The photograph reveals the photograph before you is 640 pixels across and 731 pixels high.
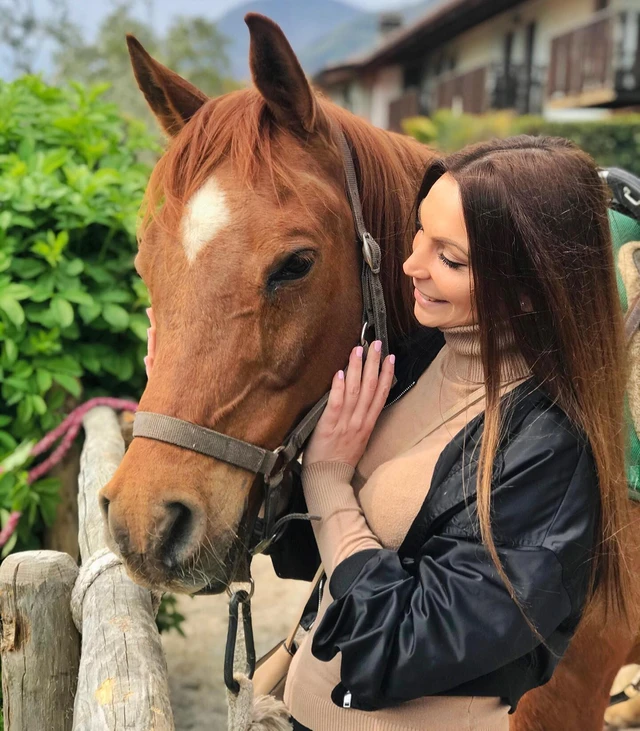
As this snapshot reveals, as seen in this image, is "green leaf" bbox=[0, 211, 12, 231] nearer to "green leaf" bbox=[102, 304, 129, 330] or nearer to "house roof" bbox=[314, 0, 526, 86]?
"green leaf" bbox=[102, 304, 129, 330]

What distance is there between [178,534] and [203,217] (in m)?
0.61

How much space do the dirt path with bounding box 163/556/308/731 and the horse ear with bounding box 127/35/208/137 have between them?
2780 mm

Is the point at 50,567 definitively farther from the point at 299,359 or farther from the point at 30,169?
the point at 30,169

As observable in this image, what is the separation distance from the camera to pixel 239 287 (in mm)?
1414

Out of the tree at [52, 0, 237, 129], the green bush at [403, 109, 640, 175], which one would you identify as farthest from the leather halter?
the tree at [52, 0, 237, 129]

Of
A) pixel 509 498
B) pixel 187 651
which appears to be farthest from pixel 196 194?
pixel 187 651

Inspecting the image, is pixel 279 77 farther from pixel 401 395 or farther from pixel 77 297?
pixel 77 297

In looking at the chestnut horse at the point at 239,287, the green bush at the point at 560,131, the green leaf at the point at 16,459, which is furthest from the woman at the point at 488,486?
Result: the green bush at the point at 560,131

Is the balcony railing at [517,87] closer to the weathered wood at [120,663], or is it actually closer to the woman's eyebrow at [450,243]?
the woman's eyebrow at [450,243]

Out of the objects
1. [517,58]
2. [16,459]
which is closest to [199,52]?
[517,58]

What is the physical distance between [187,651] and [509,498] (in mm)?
3311

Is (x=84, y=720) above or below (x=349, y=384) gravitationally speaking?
below

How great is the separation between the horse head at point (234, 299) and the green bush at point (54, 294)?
1.38 m

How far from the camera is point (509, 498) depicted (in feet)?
3.86
